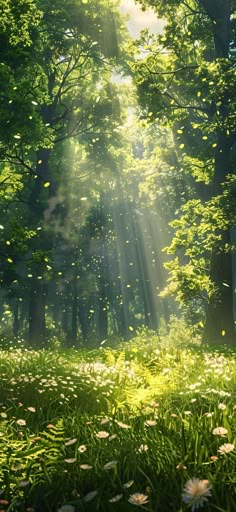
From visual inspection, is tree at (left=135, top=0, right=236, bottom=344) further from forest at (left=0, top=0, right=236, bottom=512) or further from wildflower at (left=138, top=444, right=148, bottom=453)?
wildflower at (left=138, top=444, right=148, bottom=453)

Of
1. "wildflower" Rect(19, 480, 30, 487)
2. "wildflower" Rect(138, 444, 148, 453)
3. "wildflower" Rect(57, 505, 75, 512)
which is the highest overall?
"wildflower" Rect(138, 444, 148, 453)

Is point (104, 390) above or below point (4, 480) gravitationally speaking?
above

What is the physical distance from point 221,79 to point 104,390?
960cm

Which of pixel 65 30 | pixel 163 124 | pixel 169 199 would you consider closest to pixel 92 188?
pixel 169 199

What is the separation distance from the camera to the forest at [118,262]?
3.02 m

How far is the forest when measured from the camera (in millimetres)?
3016

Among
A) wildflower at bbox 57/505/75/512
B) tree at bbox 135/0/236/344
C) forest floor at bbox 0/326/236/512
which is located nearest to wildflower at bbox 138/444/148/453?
forest floor at bbox 0/326/236/512

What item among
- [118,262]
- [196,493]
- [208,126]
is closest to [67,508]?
[196,493]

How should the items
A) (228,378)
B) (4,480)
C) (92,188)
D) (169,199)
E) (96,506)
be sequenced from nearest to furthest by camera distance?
(96,506), (4,480), (228,378), (92,188), (169,199)

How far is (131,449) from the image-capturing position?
324 centimetres

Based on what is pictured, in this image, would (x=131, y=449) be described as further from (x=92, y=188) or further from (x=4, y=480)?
(x=92, y=188)

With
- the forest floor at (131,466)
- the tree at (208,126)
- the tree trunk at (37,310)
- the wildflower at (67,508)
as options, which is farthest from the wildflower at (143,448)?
the tree trunk at (37,310)

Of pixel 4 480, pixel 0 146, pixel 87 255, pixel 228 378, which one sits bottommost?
pixel 4 480

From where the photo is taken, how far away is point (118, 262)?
40.8m
